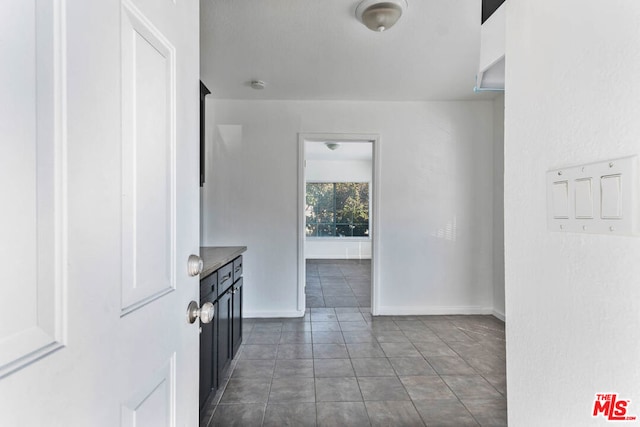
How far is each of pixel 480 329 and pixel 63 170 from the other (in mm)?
3900

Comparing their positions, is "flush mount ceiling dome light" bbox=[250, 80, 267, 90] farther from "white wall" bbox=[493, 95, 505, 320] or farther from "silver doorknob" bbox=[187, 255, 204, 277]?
"silver doorknob" bbox=[187, 255, 204, 277]

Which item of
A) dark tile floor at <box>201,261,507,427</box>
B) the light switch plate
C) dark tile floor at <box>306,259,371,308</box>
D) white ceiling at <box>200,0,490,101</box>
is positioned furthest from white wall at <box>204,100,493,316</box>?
the light switch plate

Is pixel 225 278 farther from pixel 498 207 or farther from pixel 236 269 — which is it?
pixel 498 207

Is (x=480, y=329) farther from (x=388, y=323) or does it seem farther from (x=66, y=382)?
(x=66, y=382)

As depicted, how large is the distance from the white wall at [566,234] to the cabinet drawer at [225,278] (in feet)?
5.66

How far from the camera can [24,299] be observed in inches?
15.9

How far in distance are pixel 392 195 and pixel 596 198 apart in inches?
138

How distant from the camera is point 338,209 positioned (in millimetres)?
9016

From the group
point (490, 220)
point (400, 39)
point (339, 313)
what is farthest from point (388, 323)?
point (400, 39)

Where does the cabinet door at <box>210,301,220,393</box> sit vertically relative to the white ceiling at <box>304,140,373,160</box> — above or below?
below

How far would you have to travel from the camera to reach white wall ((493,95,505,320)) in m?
3.81

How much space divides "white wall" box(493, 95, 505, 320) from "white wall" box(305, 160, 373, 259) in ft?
16.3

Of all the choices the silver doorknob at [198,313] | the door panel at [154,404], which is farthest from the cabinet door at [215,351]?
the door panel at [154,404]

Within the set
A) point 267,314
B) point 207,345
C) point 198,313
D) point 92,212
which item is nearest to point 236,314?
point 207,345
